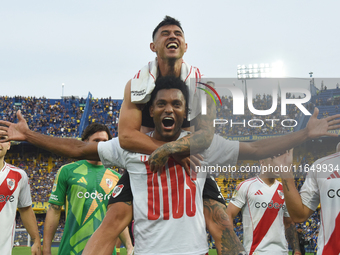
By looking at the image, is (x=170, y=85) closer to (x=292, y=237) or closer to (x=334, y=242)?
(x=334, y=242)

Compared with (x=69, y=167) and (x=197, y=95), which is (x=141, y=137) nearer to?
(x=197, y=95)

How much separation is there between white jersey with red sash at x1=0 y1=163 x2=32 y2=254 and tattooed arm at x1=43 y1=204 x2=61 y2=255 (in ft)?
2.07

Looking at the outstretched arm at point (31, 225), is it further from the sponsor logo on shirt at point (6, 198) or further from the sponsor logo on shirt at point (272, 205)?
the sponsor logo on shirt at point (272, 205)

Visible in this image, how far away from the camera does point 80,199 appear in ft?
17.8

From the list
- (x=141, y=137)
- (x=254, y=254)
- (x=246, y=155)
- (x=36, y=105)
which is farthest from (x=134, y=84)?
(x=36, y=105)

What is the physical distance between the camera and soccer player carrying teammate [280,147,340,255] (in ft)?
11.6

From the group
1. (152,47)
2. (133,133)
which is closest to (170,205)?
(133,133)

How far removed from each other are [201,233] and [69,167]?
2.79 metres

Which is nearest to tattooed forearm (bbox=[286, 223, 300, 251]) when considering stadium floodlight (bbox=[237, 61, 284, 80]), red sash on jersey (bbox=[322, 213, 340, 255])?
red sash on jersey (bbox=[322, 213, 340, 255])

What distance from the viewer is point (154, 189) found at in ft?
11.3

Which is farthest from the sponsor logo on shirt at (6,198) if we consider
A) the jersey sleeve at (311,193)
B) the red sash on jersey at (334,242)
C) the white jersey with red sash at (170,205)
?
the red sash on jersey at (334,242)

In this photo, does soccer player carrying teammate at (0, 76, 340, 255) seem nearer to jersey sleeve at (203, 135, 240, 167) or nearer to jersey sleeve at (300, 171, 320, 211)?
jersey sleeve at (203, 135, 240, 167)

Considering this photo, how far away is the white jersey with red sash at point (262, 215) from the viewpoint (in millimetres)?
6840

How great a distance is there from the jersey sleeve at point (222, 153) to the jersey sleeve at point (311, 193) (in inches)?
30.8
